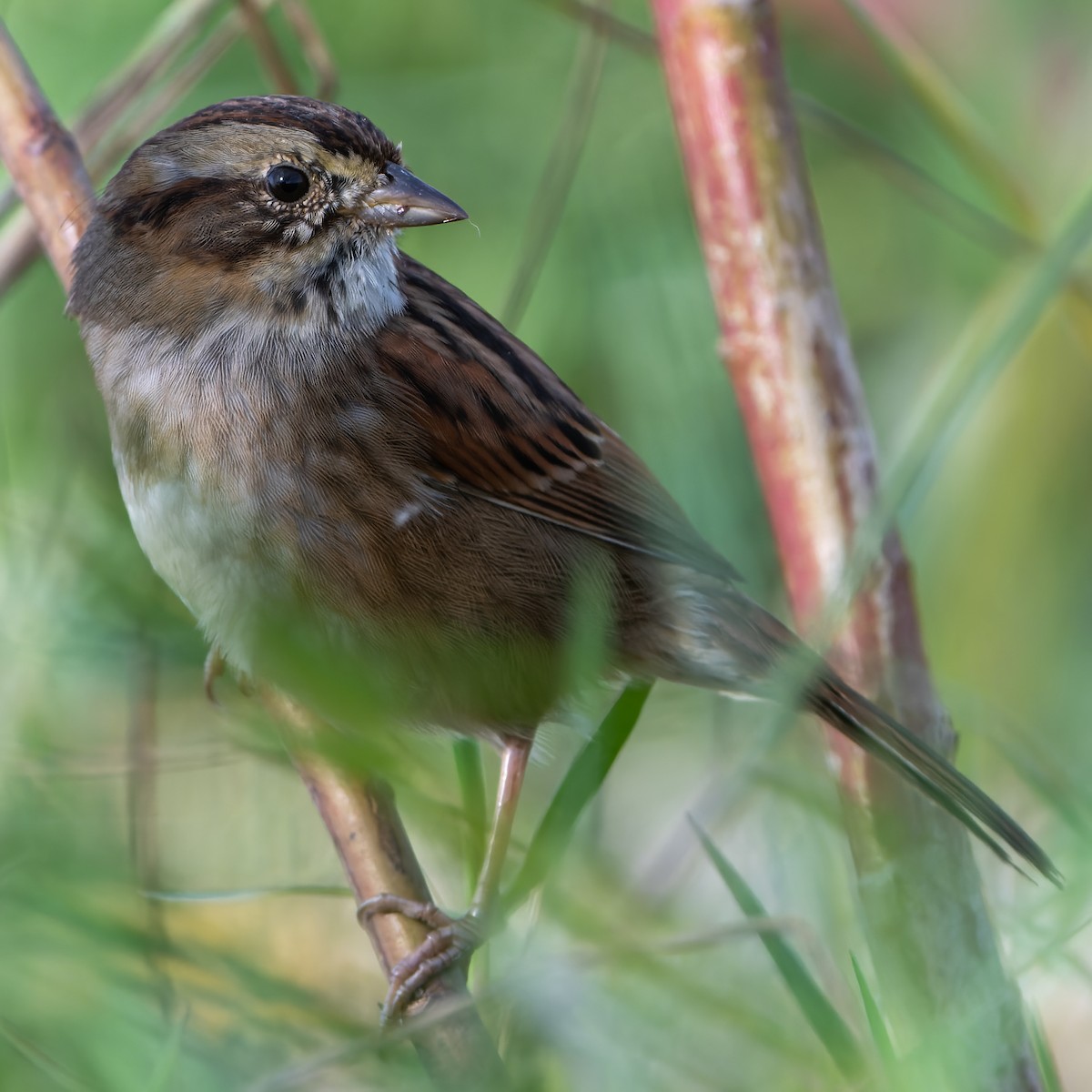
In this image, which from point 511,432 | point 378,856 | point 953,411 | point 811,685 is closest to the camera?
point 953,411

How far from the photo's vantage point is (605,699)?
1.64 meters

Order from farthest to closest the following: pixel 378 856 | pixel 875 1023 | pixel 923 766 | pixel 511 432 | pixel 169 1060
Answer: pixel 511 432 < pixel 923 766 < pixel 378 856 < pixel 875 1023 < pixel 169 1060

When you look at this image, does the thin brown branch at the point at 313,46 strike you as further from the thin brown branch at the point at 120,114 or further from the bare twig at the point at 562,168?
the bare twig at the point at 562,168

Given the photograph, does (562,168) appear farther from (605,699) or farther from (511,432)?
(605,699)

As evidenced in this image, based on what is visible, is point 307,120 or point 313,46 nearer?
point 307,120

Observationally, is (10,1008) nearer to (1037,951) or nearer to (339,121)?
(1037,951)

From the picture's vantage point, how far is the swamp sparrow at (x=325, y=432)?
Result: 2.01 metres

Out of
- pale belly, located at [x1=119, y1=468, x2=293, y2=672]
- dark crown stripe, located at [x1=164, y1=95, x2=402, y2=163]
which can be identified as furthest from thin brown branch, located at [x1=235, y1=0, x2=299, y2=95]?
pale belly, located at [x1=119, y1=468, x2=293, y2=672]

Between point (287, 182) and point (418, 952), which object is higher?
point (287, 182)

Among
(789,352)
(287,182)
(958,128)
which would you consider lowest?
(789,352)

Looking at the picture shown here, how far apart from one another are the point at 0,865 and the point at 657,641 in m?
1.35

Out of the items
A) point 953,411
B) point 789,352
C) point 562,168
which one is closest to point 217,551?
point 789,352

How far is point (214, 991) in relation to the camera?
1213mm

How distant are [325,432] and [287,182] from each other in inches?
13.5
